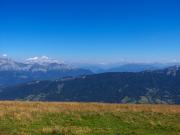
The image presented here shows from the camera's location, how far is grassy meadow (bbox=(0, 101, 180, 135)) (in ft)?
71.5

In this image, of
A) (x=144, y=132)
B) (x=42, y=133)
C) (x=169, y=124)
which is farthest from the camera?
(x=169, y=124)

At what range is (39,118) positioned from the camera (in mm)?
26734

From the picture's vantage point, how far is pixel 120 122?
26.7 meters

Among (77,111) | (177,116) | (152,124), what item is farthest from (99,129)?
(177,116)

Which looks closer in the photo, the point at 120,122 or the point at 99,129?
the point at 99,129

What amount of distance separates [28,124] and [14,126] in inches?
47.5

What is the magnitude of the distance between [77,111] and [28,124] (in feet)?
26.9

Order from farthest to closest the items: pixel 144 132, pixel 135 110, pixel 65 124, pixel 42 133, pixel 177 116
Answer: pixel 135 110, pixel 177 116, pixel 65 124, pixel 144 132, pixel 42 133

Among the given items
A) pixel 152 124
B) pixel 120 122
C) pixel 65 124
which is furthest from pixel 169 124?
pixel 65 124

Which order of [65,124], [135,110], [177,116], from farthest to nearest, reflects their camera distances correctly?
[135,110]
[177,116]
[65,124]

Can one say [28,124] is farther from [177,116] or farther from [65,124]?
[177,116]

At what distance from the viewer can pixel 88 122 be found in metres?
26.1

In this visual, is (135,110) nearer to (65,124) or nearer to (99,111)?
(99,111)

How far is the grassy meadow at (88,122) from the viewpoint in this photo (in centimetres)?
2178
